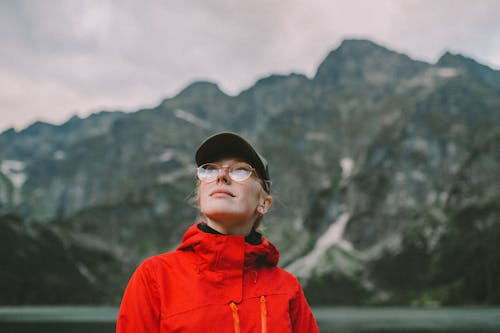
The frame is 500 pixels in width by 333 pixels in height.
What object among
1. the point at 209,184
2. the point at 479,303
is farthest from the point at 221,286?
the point at 479,303

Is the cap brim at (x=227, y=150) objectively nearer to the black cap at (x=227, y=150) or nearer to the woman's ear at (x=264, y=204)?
the black cap at (x=227, y=150)

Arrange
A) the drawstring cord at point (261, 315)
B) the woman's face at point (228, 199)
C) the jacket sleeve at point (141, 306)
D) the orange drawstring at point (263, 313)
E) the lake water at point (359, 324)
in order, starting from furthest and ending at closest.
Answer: the lake water at point (359, 324)
the woman's face at point (228, 199)
the orange drawstring at point (263, 313)
the drawstring cord at point (261, 315)
the jacket sleeve at point (141, 306)

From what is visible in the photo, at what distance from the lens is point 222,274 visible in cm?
420

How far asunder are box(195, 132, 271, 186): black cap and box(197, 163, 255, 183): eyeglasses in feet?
0.22

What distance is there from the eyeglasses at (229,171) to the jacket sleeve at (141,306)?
1.02 m

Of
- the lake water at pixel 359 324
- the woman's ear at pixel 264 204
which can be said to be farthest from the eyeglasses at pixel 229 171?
the lake water at pixel 359 324

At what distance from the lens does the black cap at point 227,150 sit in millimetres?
4746

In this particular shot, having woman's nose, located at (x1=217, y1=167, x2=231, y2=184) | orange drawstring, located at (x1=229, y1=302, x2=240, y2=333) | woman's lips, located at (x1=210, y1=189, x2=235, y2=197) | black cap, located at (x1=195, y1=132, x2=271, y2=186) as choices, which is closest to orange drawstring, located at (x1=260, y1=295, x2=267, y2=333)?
orange drawstring, located at (x1=229, y1=302, x2=240, y2=333)

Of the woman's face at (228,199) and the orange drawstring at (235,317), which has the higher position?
the woman's face at (228,199)

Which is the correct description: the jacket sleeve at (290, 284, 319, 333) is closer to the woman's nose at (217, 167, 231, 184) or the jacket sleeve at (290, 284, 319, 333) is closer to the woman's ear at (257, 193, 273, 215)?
the woman's ear at (257, 193, 273, 215)

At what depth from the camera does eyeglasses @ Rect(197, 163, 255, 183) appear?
4730mm

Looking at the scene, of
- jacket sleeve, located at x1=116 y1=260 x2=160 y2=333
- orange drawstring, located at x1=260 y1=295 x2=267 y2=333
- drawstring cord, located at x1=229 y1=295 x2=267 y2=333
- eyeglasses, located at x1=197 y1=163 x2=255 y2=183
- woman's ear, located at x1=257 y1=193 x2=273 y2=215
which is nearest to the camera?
jacket sleeve, located at x1=116 y1=260 x2=160 y2=333

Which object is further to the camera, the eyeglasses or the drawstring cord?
the eyeglasses

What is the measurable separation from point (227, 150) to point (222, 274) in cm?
125
